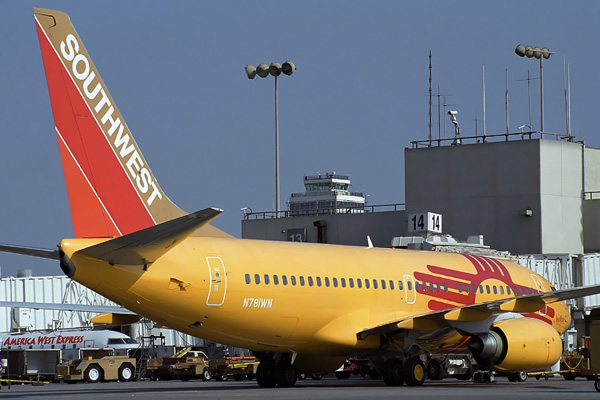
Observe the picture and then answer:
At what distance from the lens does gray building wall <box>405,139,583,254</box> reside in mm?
55000

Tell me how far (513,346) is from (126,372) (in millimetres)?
20425

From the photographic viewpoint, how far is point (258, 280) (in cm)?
2678

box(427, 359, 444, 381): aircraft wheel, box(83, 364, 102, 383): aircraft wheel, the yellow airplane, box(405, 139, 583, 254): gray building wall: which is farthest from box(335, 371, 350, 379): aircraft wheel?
box(405, 139, 583, 254): gray building wall

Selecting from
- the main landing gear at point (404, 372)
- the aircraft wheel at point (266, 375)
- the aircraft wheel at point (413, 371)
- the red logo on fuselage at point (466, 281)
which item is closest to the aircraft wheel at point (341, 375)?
the red logo on fuselage at point (466, 281)

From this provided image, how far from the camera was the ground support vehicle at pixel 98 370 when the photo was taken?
142 feet

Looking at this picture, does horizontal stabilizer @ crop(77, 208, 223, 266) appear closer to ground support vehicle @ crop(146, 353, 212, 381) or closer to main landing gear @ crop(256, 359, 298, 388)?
main landing gear @ crop(256, 359, 298, 388)

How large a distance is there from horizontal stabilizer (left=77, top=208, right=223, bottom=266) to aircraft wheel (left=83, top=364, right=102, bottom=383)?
810 inches

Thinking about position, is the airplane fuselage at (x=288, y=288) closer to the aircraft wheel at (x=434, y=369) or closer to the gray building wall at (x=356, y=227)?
the aircraft wheel at (x=434, y=369)

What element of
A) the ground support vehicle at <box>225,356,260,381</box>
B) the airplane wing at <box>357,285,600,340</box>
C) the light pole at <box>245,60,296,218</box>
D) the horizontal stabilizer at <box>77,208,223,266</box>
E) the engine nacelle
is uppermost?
the light pole at <box>245,60,296,218</box>

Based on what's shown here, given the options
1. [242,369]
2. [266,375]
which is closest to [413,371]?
[266,375]

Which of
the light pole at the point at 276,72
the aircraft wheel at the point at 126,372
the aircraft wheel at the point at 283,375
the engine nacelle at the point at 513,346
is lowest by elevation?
the aircraft wheel at the point at 126,372

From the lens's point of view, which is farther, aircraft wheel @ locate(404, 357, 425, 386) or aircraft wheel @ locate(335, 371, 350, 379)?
aircraft wheel @ locate(335, 371, 350, 379)

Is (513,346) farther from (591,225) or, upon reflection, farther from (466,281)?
(591,225)

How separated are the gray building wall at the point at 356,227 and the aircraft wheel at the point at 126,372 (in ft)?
63.2
